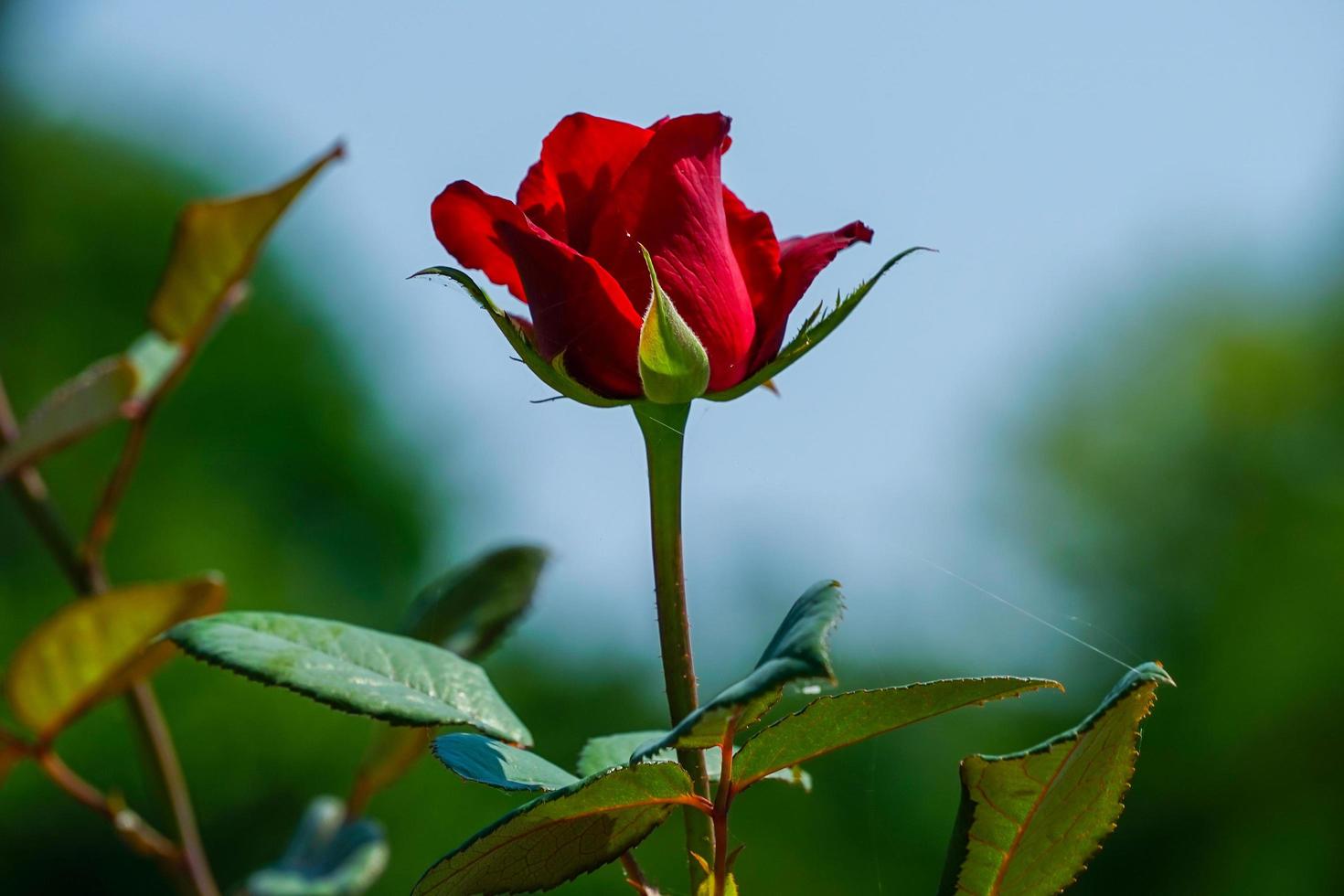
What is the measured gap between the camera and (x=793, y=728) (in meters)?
0.36

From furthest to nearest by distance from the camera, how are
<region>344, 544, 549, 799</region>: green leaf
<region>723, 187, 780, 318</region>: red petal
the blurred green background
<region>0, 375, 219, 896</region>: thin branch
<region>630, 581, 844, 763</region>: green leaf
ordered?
the blurred green background < <region>0, 375, 219, 896</region>: thin branch < <region>344, 544, 549, 799</region>: green leaf < <region>723, 187, 780, 318</region>: red petal < <region>630, 581, 844, 763</region>: green leaf

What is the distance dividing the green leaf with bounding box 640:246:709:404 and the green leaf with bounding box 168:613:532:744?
0.11 meters

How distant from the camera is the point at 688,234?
0.37 m

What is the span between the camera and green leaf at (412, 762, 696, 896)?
34 cm

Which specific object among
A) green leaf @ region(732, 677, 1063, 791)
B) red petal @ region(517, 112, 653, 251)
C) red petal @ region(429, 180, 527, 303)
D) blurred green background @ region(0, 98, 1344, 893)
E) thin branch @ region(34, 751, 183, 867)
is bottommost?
blurred green background @ region(0, 98, 1344, 893)

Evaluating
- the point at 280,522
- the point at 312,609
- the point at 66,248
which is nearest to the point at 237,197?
the point at 312,609

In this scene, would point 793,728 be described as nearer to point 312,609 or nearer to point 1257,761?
point 312,609

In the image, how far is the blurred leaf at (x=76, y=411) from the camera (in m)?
0.78

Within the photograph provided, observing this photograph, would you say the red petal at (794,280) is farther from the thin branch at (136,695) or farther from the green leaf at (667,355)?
the thin branch at (136,695)

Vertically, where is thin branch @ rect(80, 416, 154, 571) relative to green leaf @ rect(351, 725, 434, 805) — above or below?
above

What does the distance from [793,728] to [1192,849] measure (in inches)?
275

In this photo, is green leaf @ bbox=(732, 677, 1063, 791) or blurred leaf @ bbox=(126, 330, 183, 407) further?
blurred leaf @ bbox=(126, 330, 183, 407)

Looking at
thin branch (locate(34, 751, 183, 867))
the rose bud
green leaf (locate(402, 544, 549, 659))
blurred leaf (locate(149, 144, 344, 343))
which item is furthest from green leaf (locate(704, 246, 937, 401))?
thin branch (locate(34, 751, 183, 867))

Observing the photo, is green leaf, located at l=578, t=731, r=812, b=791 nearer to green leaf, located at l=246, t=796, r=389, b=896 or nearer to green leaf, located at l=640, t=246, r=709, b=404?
green leaf, located at l=640, t=246, r=709, b=404
